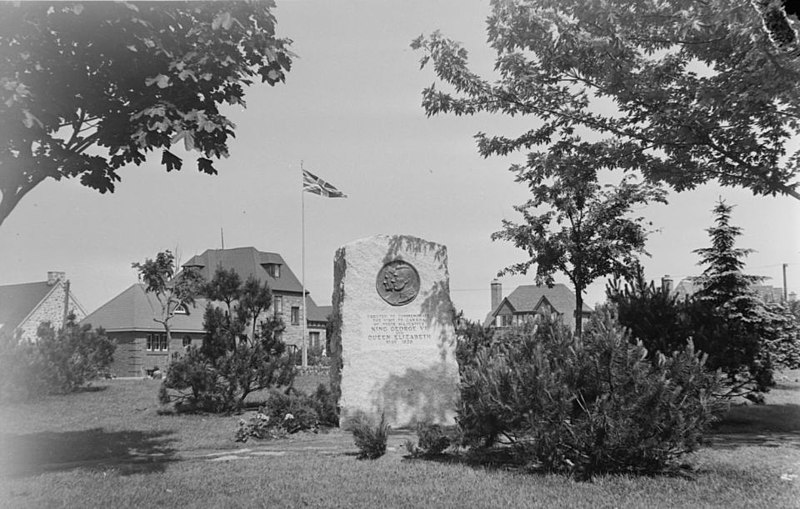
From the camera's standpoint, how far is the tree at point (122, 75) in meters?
5.21

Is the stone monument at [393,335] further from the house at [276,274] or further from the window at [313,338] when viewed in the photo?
the window at [313,338]

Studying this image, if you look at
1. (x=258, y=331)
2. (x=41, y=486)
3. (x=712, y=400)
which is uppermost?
(x=258, y=331)

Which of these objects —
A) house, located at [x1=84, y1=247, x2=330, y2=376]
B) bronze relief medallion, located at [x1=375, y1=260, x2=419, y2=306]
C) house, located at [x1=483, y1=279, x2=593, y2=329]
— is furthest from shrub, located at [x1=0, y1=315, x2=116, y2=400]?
house, located at [x1=483, y1=279, x2=593, y2=329]

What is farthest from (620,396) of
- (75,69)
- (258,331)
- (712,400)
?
(258,331)

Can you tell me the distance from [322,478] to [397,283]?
4.73 m

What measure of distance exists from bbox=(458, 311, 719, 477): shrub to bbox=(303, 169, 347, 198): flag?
1837 cm

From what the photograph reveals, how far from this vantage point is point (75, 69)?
573 centimetres

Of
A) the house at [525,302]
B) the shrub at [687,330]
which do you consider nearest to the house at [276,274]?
the house at [525,302]

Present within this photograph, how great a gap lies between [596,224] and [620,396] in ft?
36.3

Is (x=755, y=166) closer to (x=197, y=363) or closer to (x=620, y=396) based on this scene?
(x=620, y=396)

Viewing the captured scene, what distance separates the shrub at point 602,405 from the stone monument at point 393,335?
3.82m

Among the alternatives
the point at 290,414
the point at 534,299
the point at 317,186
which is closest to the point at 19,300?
the point at 317,186

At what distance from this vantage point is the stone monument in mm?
9695

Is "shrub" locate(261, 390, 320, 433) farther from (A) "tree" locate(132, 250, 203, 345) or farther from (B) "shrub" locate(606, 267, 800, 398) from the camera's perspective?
(A) "tree" locate(132, 250, 203, 345)
